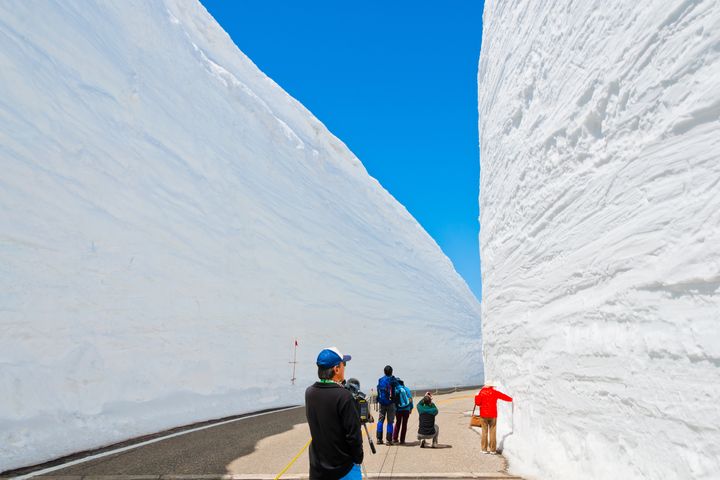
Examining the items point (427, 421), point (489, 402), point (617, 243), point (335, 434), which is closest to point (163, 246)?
point (427, 421)

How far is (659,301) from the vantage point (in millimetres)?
3656

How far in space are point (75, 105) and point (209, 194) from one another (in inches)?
217

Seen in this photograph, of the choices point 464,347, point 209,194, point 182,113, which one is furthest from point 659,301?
point 464,347

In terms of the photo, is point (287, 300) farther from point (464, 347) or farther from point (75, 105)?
point (464, 347)

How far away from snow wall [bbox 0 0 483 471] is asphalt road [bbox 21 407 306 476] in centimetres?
111

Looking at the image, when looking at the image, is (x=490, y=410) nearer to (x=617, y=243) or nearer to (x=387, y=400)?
(x=387, y=400)

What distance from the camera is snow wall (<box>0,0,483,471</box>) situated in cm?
912

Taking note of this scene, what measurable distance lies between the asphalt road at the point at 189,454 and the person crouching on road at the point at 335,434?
12.3 ft

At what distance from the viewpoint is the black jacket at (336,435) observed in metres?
2.97

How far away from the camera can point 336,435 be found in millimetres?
2986

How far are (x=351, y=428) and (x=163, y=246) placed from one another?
12.2m

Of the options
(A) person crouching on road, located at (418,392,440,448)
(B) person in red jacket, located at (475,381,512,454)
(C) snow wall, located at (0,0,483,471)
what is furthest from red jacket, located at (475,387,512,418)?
(C) snow wall, located at (0,0,483,471)

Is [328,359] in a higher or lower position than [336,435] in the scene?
higher

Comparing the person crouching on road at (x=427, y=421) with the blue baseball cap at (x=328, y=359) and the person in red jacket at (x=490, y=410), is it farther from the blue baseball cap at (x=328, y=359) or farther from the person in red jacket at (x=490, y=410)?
the blue baseball cap at (x=328, y=359)
